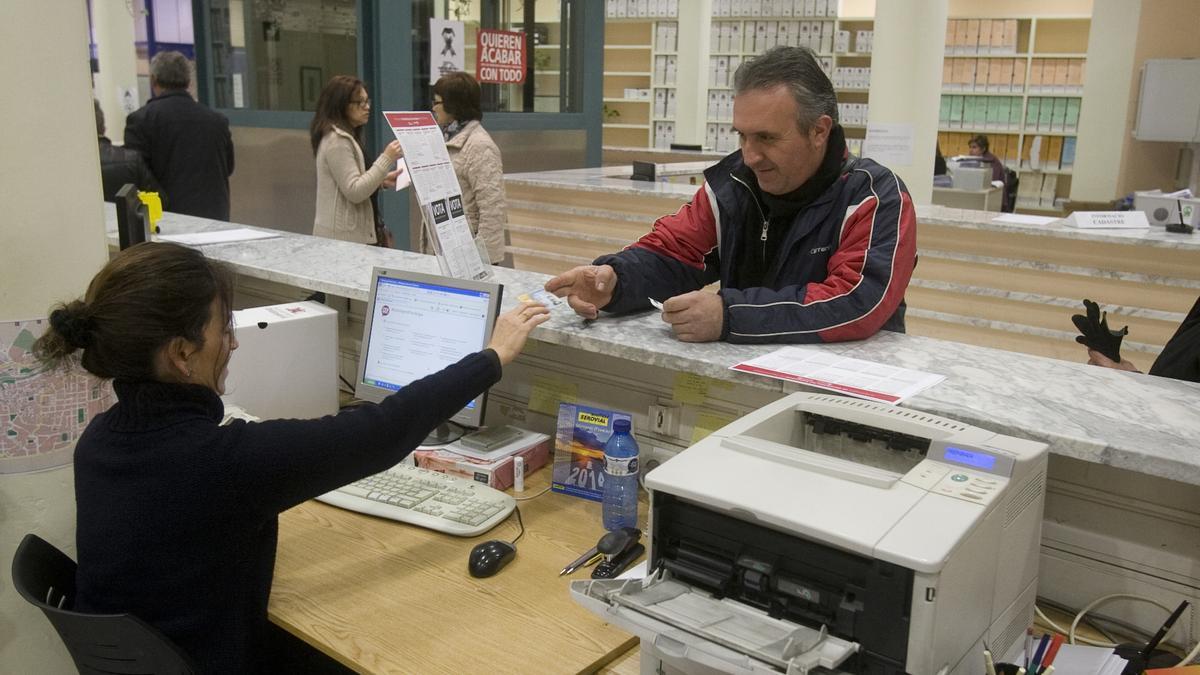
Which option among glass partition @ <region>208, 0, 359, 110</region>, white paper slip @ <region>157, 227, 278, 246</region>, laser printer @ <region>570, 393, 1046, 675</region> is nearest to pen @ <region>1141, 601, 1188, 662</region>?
laser printer @ <region>570, 393, 1046, 675</region>

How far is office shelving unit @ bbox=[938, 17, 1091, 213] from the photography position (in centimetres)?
856

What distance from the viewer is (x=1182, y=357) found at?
Answer: 2.25 metres

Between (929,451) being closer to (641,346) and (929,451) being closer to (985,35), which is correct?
(641,346)

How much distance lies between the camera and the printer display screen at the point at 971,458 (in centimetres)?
129

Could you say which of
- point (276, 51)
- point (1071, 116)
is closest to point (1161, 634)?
point (276, 51)

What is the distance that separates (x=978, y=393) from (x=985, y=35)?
8196 millimetres

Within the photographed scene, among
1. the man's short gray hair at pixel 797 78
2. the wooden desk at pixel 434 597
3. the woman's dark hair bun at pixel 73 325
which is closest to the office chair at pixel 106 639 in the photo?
the wooden desk at pixel 434 597

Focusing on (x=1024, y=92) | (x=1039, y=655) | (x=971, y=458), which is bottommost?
(x=1039, y=655)

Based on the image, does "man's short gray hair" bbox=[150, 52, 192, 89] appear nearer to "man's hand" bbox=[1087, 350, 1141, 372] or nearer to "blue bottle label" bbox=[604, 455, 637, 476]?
"blue bottle label" bbox=[604, 455, 637, 476]

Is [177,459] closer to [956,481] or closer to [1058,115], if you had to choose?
[956,481]

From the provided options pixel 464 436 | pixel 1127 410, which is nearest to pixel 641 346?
pixel 464 436

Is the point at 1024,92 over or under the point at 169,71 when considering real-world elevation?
over

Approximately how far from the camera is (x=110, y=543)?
4.69 ft

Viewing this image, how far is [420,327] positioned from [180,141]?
12.5 feet
